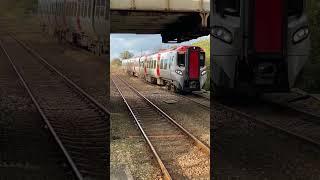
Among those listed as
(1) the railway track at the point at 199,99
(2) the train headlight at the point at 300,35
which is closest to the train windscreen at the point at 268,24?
(2) the train headlight at the point at 300,35

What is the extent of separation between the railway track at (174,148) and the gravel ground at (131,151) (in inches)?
6.8

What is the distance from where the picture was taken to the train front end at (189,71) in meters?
22.3

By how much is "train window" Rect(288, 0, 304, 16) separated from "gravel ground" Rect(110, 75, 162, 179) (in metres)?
4.67

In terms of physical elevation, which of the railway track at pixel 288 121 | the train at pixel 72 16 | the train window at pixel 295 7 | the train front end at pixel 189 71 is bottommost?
the railway track at pixel 288 121

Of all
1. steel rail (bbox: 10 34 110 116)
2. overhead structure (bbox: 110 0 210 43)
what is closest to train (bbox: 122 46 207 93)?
steel rail (bbox: 10 34 110 116)

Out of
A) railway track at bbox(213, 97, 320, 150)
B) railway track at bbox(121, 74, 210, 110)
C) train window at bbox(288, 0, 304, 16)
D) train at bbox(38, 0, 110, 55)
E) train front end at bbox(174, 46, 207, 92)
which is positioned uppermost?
train at bbox(38, 0, 110, 55)

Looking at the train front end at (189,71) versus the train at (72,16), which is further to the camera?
the train front end at (189,71)

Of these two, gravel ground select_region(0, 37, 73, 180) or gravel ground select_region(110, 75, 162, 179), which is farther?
gravel ground select_region(110, 75, 162, 179)

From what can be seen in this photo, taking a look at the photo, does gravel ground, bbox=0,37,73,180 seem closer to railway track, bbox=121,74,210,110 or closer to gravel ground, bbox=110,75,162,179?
gravel ground, bbox=110,75,162,179

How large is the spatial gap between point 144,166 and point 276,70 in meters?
4.99

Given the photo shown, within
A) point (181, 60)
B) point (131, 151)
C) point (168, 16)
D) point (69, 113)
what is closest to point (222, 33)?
point (131, 151)

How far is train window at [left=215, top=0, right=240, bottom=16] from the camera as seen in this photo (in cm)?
418

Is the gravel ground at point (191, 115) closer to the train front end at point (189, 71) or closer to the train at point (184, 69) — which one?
the train front end at point (189, 71)

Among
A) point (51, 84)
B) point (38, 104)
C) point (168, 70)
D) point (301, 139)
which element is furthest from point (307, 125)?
point (168, 70)
